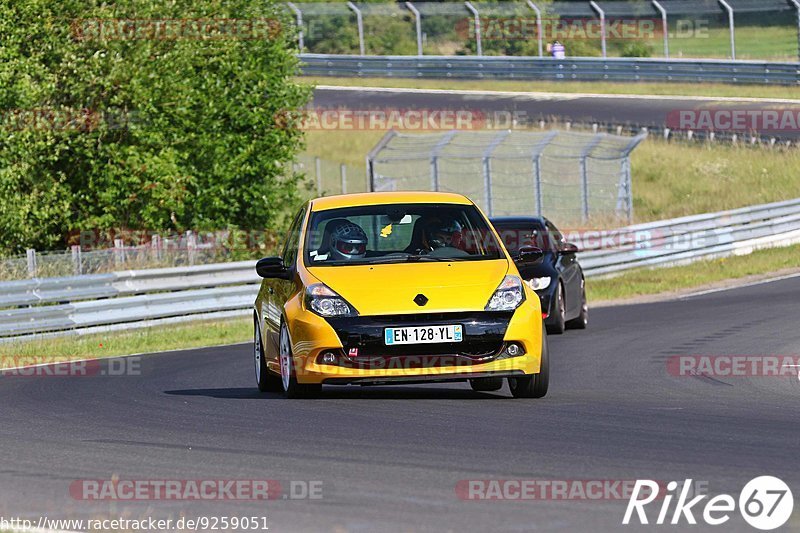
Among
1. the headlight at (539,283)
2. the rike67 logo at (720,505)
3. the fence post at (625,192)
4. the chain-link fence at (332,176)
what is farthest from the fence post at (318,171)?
the rike67 logo at (720,505)

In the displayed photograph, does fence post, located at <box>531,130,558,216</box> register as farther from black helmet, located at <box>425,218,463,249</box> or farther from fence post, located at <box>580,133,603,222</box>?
black helmet, located at <box>425,218,463,249</box>

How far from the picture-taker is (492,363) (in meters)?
10.5

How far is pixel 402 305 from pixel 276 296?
5.39 ft

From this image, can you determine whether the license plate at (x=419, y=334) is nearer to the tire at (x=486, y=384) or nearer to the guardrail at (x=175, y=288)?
the tire at (x=486, y=384)

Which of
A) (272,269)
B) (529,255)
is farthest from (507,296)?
(272,269)

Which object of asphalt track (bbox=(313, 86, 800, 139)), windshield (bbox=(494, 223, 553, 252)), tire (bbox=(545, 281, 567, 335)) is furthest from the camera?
asphalt track (bbox=(313, 86, 800, 139))

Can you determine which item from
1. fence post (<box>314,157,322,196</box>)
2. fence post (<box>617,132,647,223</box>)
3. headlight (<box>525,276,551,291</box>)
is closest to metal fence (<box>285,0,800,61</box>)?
fence post (<box>314,157,322,196</box>)

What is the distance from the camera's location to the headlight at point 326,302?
10.5 meters

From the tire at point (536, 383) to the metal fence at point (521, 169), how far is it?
59.5 feet

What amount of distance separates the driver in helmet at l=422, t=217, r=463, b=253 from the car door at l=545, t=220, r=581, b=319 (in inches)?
270

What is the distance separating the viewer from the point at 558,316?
→ 18.2 m

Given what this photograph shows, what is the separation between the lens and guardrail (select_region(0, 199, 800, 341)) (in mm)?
19297

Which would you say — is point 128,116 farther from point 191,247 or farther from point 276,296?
point 276,296

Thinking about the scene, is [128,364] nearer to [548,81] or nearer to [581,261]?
[581,261]
